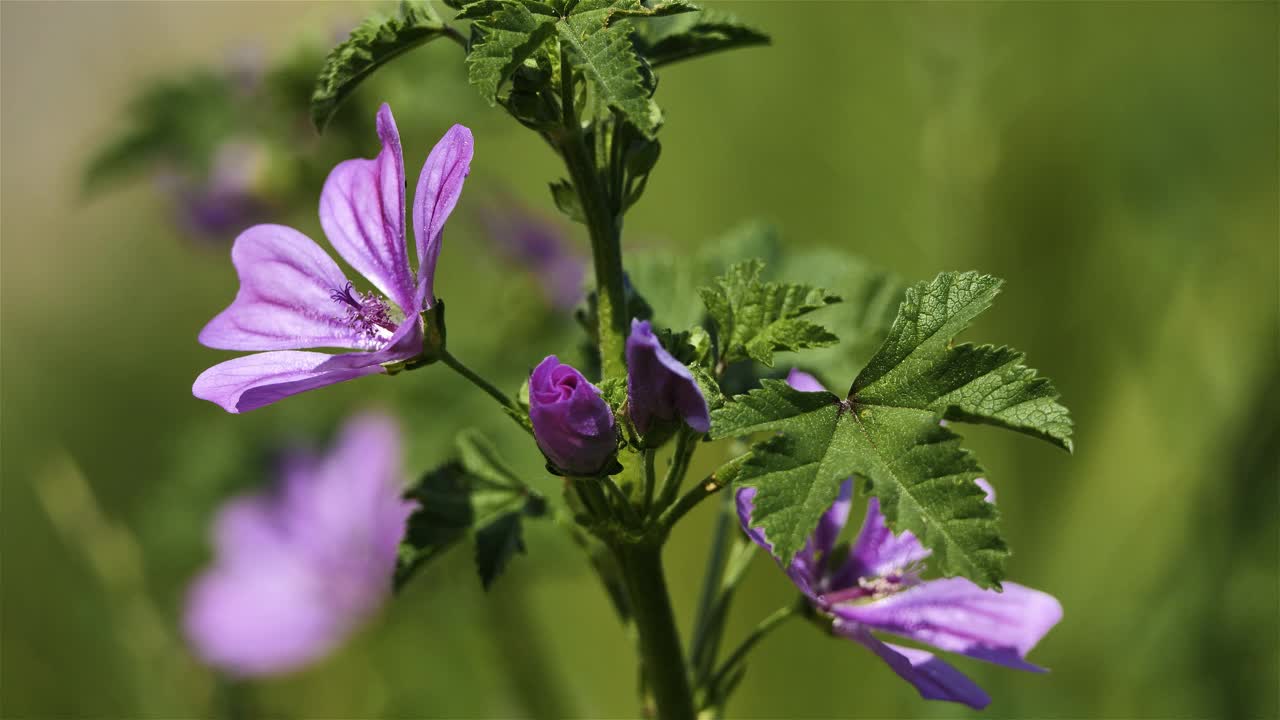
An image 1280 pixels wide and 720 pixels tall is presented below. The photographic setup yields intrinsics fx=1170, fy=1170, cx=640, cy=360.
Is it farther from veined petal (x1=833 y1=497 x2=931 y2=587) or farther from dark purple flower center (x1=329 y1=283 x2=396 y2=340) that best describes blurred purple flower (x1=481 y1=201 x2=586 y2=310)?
veined petal (x1=833 y1=497 x2=931 y2=587)

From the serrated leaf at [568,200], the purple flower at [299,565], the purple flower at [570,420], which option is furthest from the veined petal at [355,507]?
the purple flower at [570,420]

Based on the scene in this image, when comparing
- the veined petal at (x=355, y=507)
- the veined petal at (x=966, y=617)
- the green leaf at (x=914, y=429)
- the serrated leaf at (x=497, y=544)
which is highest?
the green leaf at (x=914, y=429)

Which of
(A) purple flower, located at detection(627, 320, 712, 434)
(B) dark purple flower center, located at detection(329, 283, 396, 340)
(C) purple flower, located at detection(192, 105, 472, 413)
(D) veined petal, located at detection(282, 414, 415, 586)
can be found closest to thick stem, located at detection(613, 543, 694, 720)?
(A) purple flower, located at detection(627, 320, 712, 434)

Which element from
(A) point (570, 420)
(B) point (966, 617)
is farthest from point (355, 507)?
(A) point (570, 420)

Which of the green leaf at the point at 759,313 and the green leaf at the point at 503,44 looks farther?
the green leaf at the point at 759,313

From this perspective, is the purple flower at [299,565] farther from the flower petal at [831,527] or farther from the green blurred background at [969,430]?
the flower petal at [831,527]

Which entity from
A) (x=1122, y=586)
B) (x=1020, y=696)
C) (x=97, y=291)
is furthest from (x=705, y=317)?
(x=97, y=291)

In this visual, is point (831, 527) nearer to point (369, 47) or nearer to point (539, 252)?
point (369, 47)

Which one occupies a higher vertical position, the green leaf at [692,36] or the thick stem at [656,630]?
the green leaf at [692,36]
